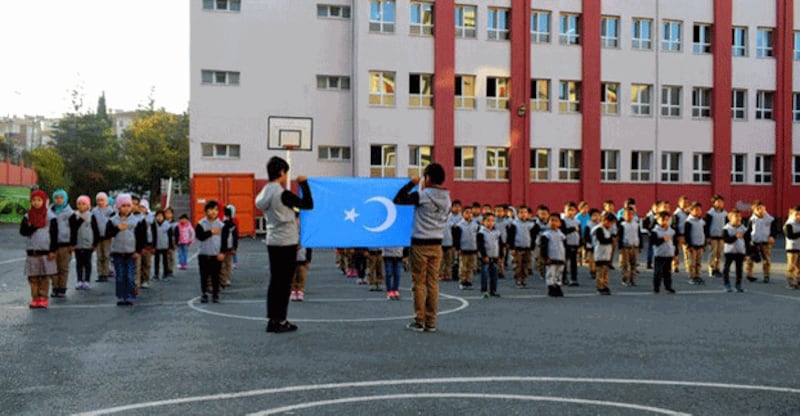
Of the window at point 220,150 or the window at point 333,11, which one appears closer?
the window at point 220,150

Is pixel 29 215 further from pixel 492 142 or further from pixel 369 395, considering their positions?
pixel 492 142

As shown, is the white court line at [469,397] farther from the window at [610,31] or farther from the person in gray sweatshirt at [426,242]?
the window at [610,31]

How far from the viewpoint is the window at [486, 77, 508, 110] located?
4297 centimetres

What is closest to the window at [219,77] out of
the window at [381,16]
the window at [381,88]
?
the window at [381,88]

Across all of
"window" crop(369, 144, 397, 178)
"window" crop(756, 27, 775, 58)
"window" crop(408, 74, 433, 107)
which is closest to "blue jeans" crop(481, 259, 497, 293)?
"window" crop(369, 144, 397, 178)

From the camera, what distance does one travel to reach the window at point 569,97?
1731 inches

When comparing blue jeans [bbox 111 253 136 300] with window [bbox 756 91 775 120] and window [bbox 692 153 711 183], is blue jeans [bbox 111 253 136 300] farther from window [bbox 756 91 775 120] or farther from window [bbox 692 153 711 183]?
window [bbox 756 91 775 120]

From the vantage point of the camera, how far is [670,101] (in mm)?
45719

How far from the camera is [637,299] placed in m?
14.9

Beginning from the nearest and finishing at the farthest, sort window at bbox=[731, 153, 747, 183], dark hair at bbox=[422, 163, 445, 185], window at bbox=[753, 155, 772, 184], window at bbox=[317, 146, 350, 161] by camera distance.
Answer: dark hair at bbox=[422, 163, 445, 185]
window at bbox=[317, 146, 350, 161]
window at bbox=[731, 153, 747, 183]
window at bbox=[753, 155, 772, 184]

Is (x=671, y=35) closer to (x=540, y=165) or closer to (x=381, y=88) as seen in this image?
(x=540, y=165)

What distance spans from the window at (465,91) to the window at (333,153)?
265 inches

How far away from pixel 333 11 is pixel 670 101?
20448mm

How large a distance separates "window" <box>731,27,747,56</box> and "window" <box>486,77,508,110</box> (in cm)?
1514
